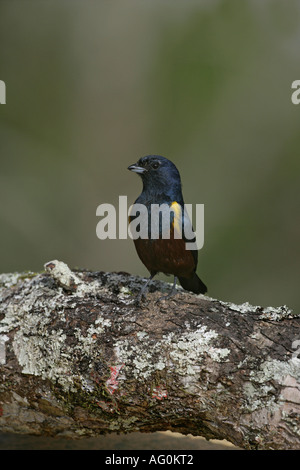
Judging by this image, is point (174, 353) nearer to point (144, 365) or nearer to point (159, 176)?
point (144, 365)

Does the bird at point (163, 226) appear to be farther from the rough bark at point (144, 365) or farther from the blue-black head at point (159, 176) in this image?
the rough bark at point (144, 365)

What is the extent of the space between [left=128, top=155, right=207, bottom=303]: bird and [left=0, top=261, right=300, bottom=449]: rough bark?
1.29 feet

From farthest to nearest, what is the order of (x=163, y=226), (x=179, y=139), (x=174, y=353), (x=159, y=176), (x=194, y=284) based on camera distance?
(x=179, y=139), (x=194, y=284), (x=159, y=176), (x=163, y=226), (x=174, y=353)

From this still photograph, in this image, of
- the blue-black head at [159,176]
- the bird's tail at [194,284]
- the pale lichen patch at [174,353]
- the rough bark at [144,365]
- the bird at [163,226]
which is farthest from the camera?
the bird's tail at [194,284]

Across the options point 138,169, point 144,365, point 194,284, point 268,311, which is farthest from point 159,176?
point 144,365

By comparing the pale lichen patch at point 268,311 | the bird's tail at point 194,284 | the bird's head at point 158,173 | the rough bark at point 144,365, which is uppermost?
the bird's head at point 158,173

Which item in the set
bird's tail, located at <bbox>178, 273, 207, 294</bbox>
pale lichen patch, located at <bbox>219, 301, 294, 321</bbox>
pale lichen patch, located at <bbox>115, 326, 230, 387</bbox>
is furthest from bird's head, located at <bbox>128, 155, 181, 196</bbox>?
pale lichen patch, located at <bbox>115, 326, 230, 387</bbox>

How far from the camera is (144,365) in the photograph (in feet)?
9.25

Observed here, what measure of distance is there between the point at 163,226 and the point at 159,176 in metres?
0.38

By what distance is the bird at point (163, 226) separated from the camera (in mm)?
3611

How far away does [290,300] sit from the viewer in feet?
23.4

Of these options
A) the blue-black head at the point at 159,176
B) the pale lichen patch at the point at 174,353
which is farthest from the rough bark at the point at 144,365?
the blue-black head at the point at 159,176

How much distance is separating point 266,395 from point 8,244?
17.8ft

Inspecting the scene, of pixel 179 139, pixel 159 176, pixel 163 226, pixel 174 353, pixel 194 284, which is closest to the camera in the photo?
pixel 174 353
